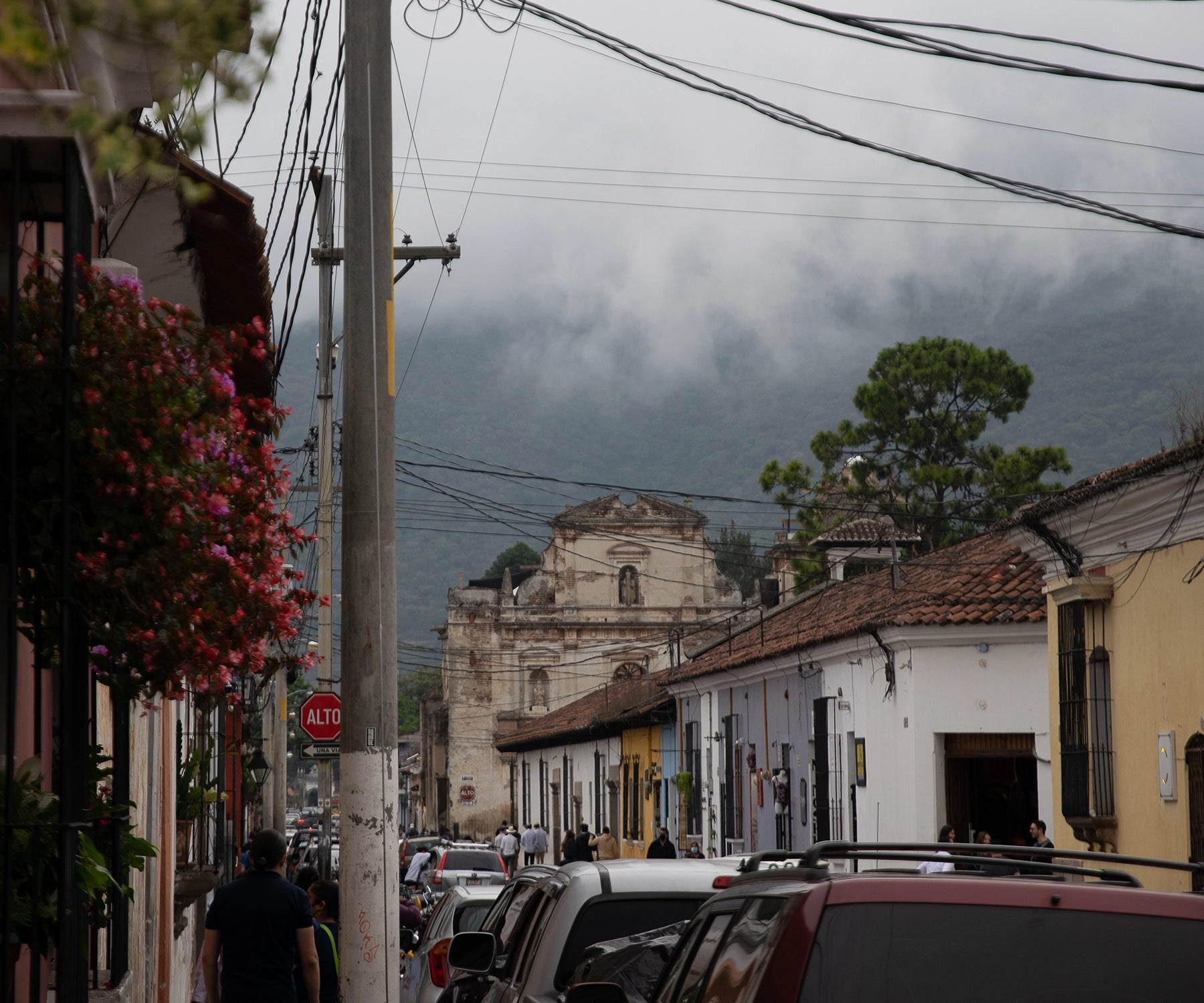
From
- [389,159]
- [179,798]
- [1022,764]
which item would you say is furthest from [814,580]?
[389,159]

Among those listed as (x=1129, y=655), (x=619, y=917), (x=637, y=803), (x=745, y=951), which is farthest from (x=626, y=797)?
(x=745, y=951)

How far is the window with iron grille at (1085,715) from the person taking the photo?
56.9ft

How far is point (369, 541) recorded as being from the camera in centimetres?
903

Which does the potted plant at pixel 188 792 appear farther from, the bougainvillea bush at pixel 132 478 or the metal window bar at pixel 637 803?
the metal window bar at pixel 637 803

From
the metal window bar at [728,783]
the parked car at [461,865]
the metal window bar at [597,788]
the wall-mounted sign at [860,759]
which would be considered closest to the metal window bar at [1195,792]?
the wall-mounted sign at [860,759]

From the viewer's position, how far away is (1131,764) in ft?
54.9

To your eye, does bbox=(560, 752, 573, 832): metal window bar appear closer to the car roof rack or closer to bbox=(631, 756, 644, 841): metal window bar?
bbox=(631, 756, 644, 841): metal window bar

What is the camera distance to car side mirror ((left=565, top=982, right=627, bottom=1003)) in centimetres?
524

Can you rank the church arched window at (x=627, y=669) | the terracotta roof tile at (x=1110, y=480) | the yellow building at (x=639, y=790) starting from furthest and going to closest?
the church arched window at (x=627, y=669)
the yellow building at (x=639, y=790)
the terracotta roof tile at (x=1110, y=480)

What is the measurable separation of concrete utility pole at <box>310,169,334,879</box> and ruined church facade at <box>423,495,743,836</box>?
5021cm

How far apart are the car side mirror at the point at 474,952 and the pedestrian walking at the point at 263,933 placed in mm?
792

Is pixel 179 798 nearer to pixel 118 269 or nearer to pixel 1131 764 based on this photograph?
pixel 118 269

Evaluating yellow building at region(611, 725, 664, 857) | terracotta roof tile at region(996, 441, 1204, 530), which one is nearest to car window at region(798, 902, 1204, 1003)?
terracotta roof tile at region(996, 441, 1204, 530)

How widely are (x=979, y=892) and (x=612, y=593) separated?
232ft
